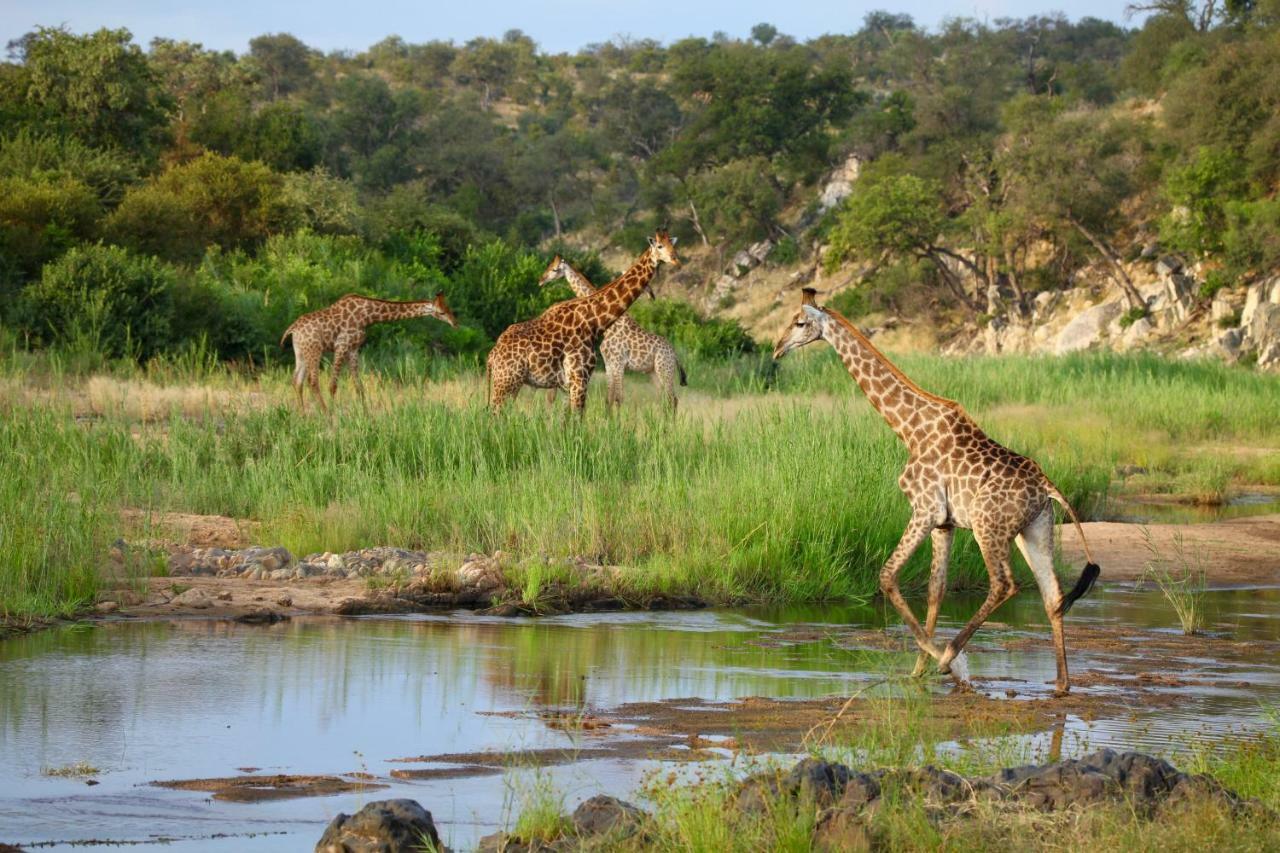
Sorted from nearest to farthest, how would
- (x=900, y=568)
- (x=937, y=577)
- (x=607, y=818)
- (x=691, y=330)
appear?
(x=607, y=818), (x=900, y=568), (x=937, y=577), (x=691, y=330)

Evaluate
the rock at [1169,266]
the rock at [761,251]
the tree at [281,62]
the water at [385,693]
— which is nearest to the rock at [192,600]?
the water at [385,693]

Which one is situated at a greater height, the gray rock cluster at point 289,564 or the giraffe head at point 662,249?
the giraffe head at point 662,249

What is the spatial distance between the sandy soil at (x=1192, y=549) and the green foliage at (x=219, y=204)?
777 inches

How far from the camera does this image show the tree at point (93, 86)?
119 ft

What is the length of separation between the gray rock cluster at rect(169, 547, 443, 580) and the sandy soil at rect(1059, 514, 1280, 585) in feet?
18.6

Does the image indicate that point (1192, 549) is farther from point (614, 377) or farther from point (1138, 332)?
point (1138, 332)

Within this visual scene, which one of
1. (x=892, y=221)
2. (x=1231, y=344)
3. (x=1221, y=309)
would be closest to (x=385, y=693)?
(x=1231, y=344)

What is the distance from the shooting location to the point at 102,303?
23953mm

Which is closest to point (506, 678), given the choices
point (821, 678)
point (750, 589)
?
point (821, 678)

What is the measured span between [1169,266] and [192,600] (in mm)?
46715

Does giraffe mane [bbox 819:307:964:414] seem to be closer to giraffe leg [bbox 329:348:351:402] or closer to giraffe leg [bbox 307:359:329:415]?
giraffe leg [bbox 329:348:351:402]

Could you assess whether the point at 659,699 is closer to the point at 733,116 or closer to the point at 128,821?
the point at 128,821

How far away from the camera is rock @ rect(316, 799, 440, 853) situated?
5.14 metres

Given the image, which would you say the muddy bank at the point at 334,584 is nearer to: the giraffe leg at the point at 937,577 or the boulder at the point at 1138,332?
the giraffe leg at the point at 937,577
